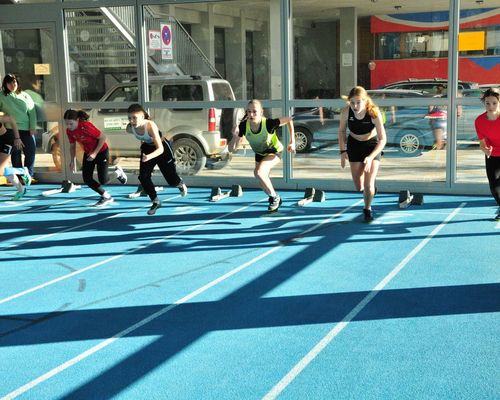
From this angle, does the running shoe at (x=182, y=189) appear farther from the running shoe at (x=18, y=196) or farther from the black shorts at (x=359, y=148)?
the black shorts at (x=359, y=148)

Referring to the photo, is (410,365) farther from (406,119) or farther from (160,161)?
(406,119)

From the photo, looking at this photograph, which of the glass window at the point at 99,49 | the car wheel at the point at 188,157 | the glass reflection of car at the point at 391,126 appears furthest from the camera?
the glass window at the point at 99,49

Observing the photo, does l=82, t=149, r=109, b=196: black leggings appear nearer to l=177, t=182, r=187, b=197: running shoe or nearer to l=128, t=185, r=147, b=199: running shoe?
l=128, t=185, r=147, b=199: running shoe

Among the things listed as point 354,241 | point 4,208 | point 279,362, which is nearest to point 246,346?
point 279,362

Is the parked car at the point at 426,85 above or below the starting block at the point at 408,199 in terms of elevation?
above

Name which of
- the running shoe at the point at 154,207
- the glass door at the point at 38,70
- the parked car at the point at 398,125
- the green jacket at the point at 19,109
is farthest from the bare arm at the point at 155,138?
the glass door at the point at 38,70

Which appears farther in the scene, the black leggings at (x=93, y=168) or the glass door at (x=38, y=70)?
the glass door at (x=38, y=70)

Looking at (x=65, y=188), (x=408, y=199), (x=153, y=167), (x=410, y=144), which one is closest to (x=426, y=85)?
(x=410, y=144)

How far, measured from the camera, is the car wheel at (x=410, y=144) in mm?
11312

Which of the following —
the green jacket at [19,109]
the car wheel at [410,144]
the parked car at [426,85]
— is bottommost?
the car wheel at [410,144]

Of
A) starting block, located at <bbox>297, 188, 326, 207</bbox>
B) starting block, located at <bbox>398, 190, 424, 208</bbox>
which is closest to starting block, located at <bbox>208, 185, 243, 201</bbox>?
starting block, located at <bbox>297, 188, 326, 207</bbox>

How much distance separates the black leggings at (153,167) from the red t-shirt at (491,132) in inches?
175

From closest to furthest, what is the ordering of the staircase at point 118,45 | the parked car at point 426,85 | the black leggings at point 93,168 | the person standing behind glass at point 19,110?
the black leggings at point 93,168 → the parked car at point 426,85 → the person standing behind glass at point 19,110 → the staircase at point 118,45

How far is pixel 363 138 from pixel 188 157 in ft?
15.2
